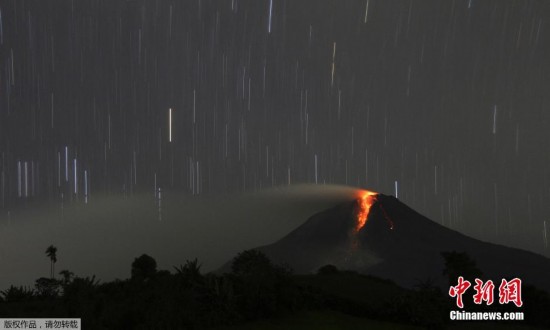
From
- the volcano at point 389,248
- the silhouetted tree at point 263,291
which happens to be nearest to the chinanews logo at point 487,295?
the silhouetted tree at point 263,291

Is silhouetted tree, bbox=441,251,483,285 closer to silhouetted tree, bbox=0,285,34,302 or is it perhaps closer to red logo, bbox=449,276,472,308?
red logo, bbox=449,276,472,308

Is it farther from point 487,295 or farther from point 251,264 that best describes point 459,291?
point 251,264

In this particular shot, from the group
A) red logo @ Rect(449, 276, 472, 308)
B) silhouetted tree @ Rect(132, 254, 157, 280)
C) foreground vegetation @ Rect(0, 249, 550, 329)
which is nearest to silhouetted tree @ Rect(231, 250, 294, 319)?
foreground vegetation @ Rect(0, 249, 550, 329)

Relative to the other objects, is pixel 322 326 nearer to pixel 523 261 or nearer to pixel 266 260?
pixel 266 260

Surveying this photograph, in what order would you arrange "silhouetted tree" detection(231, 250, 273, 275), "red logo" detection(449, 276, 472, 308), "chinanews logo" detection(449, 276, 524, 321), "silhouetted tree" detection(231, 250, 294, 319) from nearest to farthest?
"silhouetted tree" detection(231, 250, 294, 319), "silhouetted tree" detection(231, 250, 273, 275), "red logo" detection(449, 276, 472, 308), "chinanews logo" detection(449, 276, 524, 321)

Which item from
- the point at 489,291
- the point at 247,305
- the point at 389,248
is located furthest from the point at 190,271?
the point at 389,248

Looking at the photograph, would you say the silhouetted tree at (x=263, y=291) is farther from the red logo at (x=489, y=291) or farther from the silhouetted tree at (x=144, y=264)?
the silhouetted tree at (x=144, y=264)
